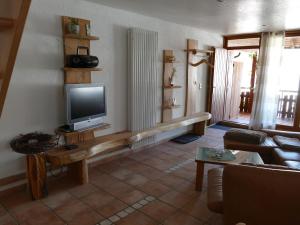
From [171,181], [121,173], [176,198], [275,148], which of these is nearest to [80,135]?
[121,173]

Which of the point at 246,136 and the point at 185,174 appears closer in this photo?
the point at 185,174

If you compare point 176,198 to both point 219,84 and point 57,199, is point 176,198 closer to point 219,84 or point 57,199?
point 57,199

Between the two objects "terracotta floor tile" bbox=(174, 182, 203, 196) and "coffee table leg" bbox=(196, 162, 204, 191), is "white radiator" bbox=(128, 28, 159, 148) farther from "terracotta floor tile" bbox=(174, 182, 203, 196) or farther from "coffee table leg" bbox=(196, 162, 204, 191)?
"coffee table leg" bbox=(196, 162, 204, 191)

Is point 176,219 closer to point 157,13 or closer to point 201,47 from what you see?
point 157,13

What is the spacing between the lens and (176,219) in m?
2.33

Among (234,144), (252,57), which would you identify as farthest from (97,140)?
(252,57)

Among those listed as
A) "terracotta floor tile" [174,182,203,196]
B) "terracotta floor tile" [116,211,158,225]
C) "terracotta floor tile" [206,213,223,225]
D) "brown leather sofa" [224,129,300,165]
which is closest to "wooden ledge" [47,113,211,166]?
"terracotta floor tile" [116,211,158,225]

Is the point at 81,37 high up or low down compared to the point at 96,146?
up

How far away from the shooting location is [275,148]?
11.2 feet

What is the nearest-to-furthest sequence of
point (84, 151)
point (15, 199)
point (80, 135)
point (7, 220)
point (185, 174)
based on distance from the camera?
1. point (7, 220)
2. point (15, 199)
3. point (84, 151)
4. point (80, 135)
5. point (185, 174)

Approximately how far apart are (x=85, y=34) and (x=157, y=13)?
1305mm

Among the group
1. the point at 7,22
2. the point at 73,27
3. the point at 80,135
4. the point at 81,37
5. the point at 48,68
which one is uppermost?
the point at 73,27

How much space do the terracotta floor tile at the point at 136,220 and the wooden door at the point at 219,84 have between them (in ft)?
13.6

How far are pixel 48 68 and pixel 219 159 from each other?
7.68 ft
